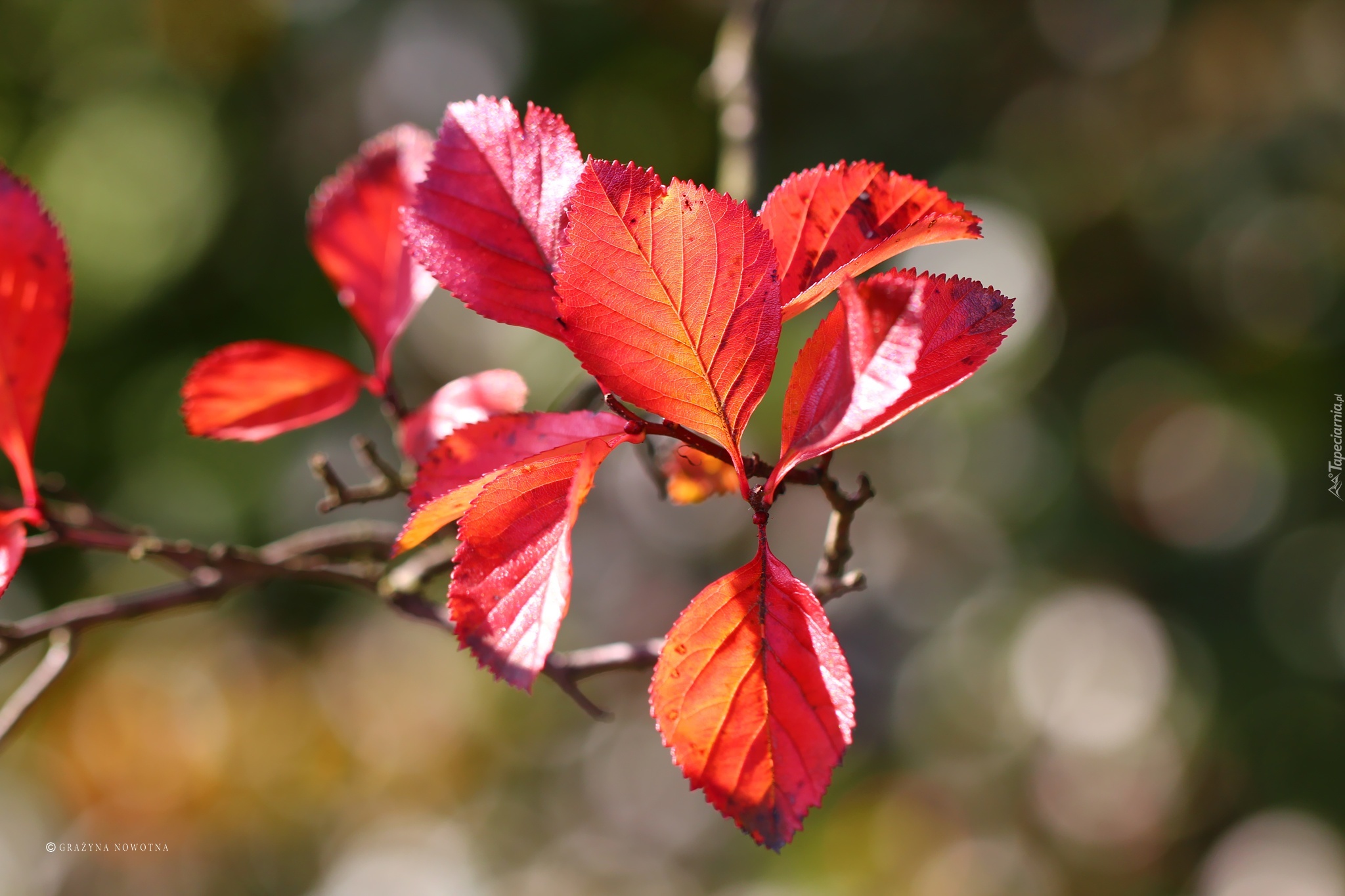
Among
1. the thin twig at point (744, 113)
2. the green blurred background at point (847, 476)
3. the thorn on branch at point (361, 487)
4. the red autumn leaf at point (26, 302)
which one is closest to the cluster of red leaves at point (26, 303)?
the red autumn leaf at point (26, 302)

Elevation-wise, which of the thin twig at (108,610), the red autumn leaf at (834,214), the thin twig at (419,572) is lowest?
the thin twig at (419,572)

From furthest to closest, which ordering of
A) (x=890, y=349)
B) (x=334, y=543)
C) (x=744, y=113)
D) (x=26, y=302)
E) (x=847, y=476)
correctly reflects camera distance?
(x=847, y=476), (x=744, y=113), (x=334, y=543), (x=26, y=302), (x=890, y=349)

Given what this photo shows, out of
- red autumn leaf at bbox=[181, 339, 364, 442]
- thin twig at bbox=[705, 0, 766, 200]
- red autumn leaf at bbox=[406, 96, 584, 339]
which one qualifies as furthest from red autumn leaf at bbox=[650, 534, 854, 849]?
thin twig at bbox=[705, 0, 766, 200]

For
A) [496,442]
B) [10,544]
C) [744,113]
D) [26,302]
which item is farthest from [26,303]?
[744,113]

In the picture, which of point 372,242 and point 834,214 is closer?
point 834,214

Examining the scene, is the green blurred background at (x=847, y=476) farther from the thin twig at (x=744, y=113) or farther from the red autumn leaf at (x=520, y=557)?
the red autumn leaf at (x=520, y=557)

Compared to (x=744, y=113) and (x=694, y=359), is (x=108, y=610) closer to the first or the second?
(x=694, y=359)
